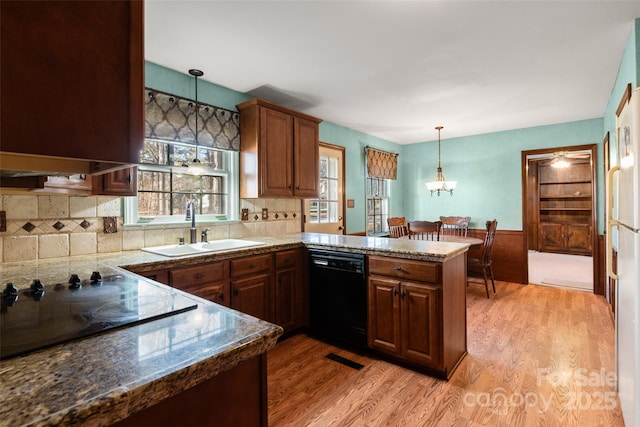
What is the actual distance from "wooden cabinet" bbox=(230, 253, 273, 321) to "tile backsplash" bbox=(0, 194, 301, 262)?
732mm

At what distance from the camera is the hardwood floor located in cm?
185

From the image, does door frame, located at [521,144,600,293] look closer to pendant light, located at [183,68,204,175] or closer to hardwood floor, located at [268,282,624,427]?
hardwood floor, located at [268,282,624,427]

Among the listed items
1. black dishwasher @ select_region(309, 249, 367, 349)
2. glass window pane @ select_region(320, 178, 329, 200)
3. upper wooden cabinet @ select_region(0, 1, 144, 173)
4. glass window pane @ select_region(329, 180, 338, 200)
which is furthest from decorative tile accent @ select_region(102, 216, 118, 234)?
glass window pane @ select_region(329, 180, 338, 200)

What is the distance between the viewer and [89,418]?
55 cm

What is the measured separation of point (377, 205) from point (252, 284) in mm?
3453

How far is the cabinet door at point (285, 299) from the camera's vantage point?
2738 millimetres

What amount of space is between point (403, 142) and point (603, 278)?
3478 millimetres

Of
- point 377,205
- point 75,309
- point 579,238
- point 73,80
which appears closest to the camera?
point 73,80

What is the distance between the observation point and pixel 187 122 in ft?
9.36

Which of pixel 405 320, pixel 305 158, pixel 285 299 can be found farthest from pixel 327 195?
pixel 405 320

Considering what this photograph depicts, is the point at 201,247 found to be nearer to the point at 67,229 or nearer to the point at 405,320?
the point at 67,229

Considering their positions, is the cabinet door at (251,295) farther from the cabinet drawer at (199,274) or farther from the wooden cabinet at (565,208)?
the wooden cabinet at (565,208)

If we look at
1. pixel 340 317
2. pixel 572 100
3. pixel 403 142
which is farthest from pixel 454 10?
pixel 403 142

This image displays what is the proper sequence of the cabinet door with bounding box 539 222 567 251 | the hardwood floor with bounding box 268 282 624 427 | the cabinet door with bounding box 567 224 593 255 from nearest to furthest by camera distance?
the hardwood floor with bounding box 268 282 624 427
the cabinet door with bounding box 567 224 593 255
the cabinet door with bounding box 539 222 567 251
